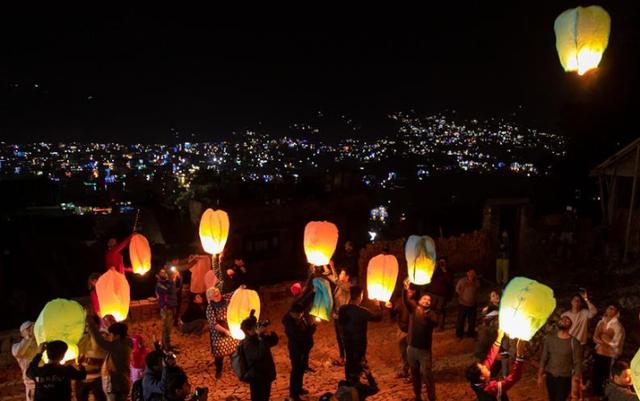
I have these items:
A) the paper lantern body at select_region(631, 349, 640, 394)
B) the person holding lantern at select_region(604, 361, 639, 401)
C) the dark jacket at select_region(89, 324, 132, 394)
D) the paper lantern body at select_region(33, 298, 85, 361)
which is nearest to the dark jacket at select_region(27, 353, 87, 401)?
the paper lantern body at select_region(33, 298, 85, 361)

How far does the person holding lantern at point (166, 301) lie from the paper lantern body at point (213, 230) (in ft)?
3.20

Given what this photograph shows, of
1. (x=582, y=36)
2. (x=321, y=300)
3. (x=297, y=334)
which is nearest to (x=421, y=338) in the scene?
(x=297, y=334)

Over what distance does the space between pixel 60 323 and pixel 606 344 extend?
749 centimetres

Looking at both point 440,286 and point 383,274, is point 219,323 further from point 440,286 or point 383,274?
point 440,286

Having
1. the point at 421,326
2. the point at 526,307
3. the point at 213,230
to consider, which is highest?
the point at 213,230

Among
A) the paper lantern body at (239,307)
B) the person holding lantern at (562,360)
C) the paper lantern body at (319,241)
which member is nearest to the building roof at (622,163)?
the paper lantern body at (319,241)

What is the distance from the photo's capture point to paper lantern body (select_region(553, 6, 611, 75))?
27.0 ft

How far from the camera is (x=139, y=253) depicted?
10.2 meters

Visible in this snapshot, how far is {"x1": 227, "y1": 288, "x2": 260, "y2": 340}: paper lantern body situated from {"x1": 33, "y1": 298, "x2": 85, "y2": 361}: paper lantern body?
6.87 feet

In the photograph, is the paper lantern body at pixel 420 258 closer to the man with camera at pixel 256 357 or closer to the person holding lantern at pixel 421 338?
the person holding lantern at pixel 421 338

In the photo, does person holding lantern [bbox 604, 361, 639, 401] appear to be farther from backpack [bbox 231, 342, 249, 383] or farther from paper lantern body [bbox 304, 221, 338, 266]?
paper lantern body [bbox 304, 221, 338, 266]

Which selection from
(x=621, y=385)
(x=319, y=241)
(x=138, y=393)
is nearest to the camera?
(x=138, y=393)

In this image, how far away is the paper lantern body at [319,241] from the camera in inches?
389

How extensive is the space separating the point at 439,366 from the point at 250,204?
11375 millimetres
